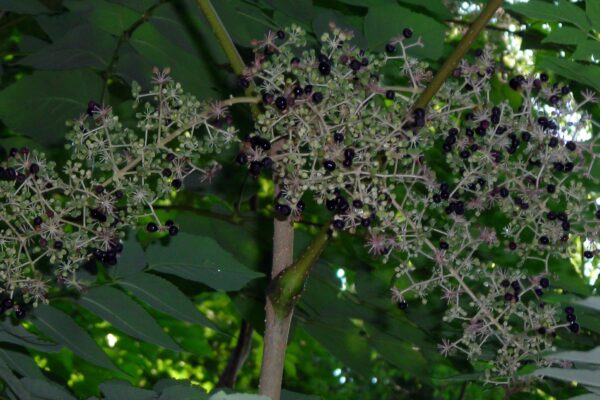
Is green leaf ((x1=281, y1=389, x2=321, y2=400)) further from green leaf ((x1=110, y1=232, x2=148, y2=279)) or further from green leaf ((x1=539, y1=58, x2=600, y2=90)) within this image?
green leaf ((x1=539, y1=58, x2=600, y2=90))

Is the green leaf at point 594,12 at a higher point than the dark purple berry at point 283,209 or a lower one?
higher

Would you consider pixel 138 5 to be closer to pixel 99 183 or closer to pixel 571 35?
pixel 99 183

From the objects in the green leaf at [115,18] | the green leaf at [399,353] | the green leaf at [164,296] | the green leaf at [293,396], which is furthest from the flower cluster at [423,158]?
the green leaf at [399,353]

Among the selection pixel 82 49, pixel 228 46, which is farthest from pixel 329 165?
pixel 82 49

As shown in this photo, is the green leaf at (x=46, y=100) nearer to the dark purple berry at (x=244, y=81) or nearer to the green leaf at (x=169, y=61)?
the green leaf at (x=169, y=61)

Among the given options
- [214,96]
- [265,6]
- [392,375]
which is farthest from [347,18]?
[392,375]

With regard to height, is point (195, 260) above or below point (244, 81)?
below

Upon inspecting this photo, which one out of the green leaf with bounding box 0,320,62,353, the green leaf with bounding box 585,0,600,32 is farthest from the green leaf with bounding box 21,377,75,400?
the green leaf with bounding box 585,0,600,32
